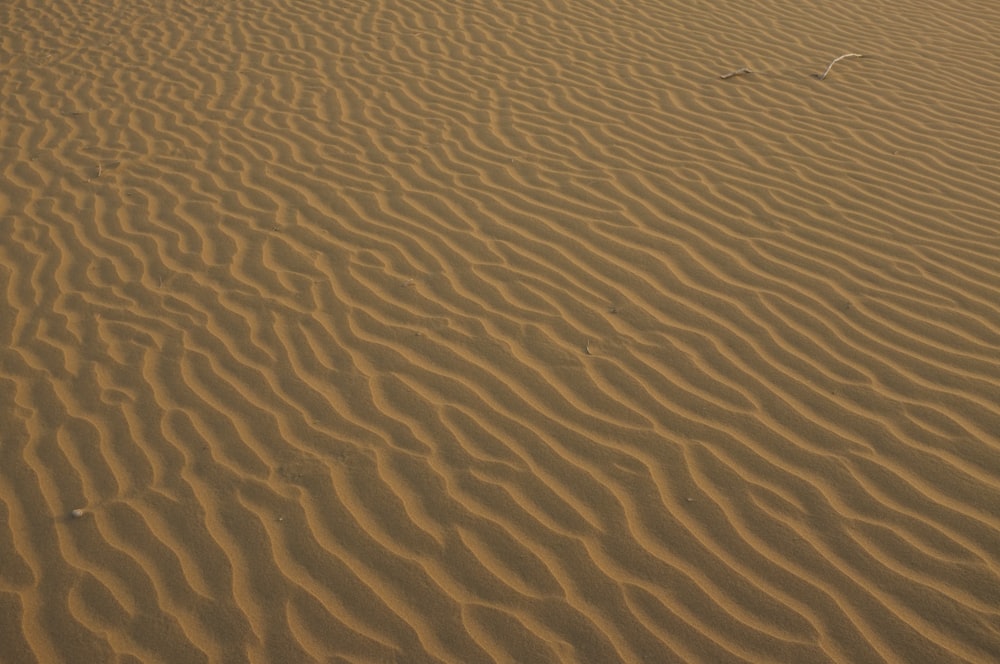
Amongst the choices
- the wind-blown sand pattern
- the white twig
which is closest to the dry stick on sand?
the wind-blown sand pattern

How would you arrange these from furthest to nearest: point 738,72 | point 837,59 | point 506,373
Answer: point 837,59, point 738,72, point 506,373

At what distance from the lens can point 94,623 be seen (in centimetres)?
290

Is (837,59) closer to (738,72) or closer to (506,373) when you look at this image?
(738,72)

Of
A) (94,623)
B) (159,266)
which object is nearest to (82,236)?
(159,266)

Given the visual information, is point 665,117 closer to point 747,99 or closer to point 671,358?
point 747,99

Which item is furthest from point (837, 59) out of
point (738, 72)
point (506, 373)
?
point (506, 373)

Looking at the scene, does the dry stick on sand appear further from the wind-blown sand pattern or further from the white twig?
the white twig

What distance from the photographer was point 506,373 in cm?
392

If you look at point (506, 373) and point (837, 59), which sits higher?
point (837, 59)

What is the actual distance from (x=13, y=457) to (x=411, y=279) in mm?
2046

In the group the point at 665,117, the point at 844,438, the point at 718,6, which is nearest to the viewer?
the point at 844,438

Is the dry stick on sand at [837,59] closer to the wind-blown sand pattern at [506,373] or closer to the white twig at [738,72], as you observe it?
the wind-blown sand pattern at [506,373]

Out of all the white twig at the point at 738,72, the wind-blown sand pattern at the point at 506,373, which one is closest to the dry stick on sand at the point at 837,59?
the wind-blown sand pattern at the point at 506,373

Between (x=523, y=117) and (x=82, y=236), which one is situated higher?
(x=523, y=117)
